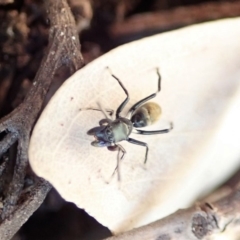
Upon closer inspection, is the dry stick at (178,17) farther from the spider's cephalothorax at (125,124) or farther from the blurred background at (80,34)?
the spider's cephalothorax at (125,124)

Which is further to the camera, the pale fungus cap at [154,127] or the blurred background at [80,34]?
the blurred background at [80,34]

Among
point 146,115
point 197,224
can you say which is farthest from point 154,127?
point 197,224

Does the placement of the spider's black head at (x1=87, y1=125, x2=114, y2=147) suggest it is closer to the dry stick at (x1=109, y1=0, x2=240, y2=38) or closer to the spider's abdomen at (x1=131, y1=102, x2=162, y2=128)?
the spider's abdomen at (x1=131, y1=102, x2=162, y2=128)

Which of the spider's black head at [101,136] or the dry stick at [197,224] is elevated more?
the spider's black head at [101,136]

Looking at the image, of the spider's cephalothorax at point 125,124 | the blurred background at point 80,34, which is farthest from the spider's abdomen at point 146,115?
the blurred background at point 80,34

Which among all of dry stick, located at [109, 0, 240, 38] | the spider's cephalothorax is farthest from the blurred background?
the spider's cephalothorax

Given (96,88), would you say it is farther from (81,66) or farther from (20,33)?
(20,33)

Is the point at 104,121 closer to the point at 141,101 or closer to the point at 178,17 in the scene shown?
the point at 141,101
